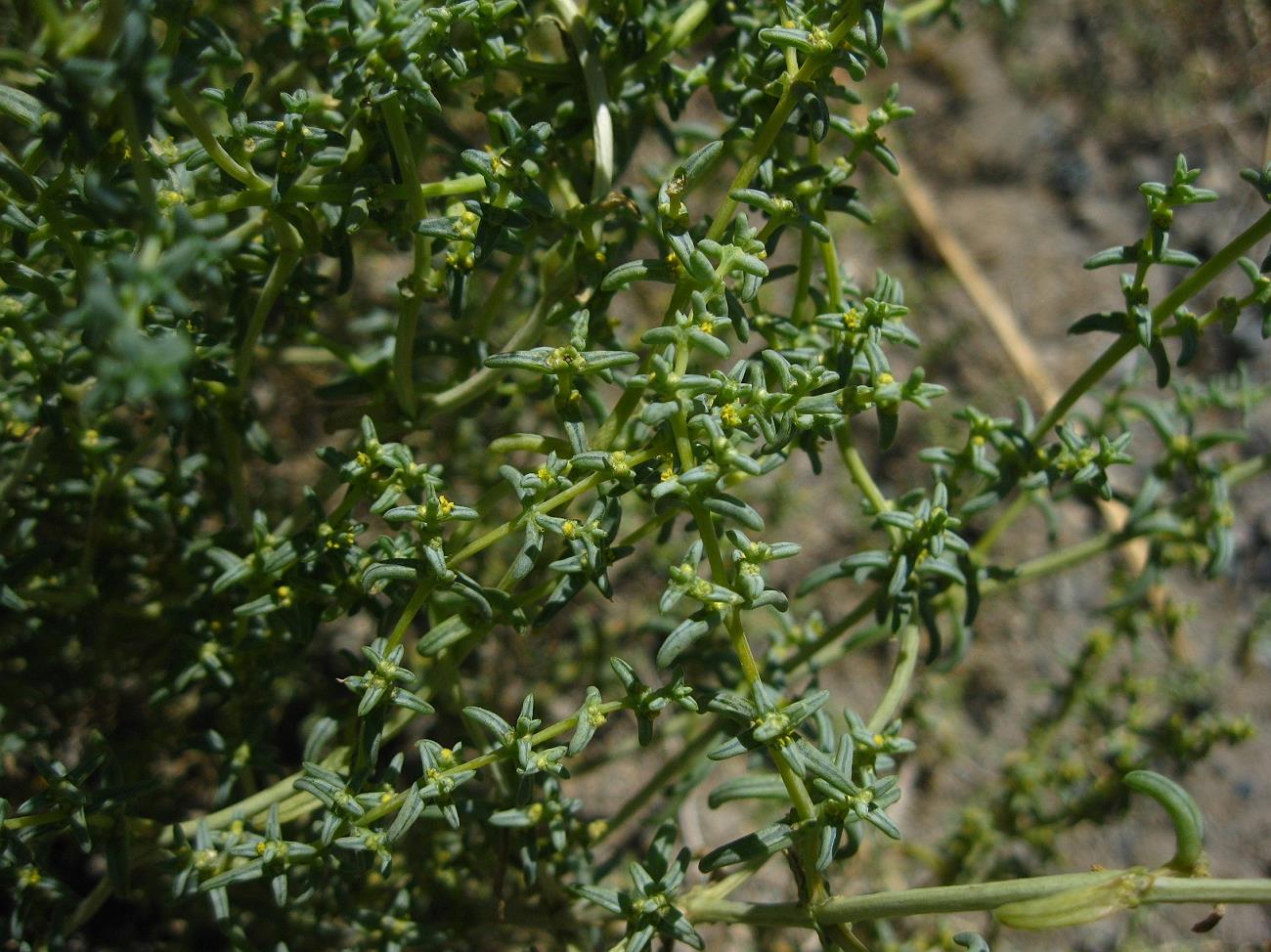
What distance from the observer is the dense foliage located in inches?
67.0

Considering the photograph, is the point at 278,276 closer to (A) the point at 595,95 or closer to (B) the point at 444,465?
(B) the point at 444,465

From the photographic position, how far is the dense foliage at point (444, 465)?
5.58 ft

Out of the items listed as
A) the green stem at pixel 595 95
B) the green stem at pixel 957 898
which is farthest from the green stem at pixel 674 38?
the green stem at pixel 957 898

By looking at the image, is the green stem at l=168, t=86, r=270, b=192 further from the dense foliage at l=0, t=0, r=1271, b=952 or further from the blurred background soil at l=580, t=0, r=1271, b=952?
the blurred background soil at l=580, t=0, r=1271, b=952

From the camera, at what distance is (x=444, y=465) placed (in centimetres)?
221

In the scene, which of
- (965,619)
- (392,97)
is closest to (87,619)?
(392,97)

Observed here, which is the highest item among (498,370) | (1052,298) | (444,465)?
(498,370)

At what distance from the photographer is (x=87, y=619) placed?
8.09 feet

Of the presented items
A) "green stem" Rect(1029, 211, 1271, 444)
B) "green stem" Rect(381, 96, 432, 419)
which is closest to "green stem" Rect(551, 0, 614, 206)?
"green stem" Rect(381, 96, 432, 419)

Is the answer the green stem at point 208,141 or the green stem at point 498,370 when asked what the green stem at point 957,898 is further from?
the green stem at point 208,141

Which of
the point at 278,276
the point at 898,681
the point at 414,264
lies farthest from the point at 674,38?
the point at 898,681

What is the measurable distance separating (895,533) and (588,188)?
0.92m

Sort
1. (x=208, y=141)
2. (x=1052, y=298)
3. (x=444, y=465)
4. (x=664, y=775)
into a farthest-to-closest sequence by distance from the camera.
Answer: (x=1052, y=298) < (x=664, y=775) < (x=444, y=465) < (x=208, y=141)

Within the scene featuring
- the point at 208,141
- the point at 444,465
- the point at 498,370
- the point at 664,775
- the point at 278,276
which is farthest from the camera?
the point at 664,775
